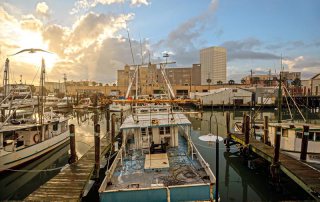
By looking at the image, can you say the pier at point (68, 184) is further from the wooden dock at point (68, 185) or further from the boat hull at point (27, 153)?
the boat hull at point (27, 153)

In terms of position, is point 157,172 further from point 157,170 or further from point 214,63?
point 214,63

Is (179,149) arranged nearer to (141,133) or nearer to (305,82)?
(141,133)

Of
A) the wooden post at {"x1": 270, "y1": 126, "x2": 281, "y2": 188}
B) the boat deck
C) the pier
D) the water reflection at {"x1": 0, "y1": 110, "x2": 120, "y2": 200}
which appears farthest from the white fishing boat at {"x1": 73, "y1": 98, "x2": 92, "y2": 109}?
the wooden post at {"x1": 270, "y1": 126, "x2": 281, "y2": 188}

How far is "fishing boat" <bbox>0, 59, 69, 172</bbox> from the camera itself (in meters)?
17.3

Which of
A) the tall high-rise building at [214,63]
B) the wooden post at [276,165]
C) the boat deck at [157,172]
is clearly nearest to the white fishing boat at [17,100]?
the boat deck at [157,172]

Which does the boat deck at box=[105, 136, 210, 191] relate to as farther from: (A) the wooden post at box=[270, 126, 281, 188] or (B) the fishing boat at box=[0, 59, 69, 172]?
(B) the fishing boat at box=[0, 59, 69, 172]

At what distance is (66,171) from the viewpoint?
13734mm

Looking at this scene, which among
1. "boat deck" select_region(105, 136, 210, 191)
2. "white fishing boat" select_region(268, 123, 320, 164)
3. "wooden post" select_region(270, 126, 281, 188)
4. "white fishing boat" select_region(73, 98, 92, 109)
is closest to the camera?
"boat deck" select_region(105, 136, 210, 191)

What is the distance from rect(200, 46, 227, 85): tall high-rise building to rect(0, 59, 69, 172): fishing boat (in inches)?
6511

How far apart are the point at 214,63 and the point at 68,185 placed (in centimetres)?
18447

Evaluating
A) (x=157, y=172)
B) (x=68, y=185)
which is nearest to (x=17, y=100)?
(x=68, y=185)

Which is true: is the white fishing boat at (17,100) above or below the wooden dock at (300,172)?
above

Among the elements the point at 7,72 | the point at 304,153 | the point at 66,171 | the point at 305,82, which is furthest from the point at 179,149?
the point at 305,82

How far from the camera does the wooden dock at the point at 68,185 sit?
1046cm
